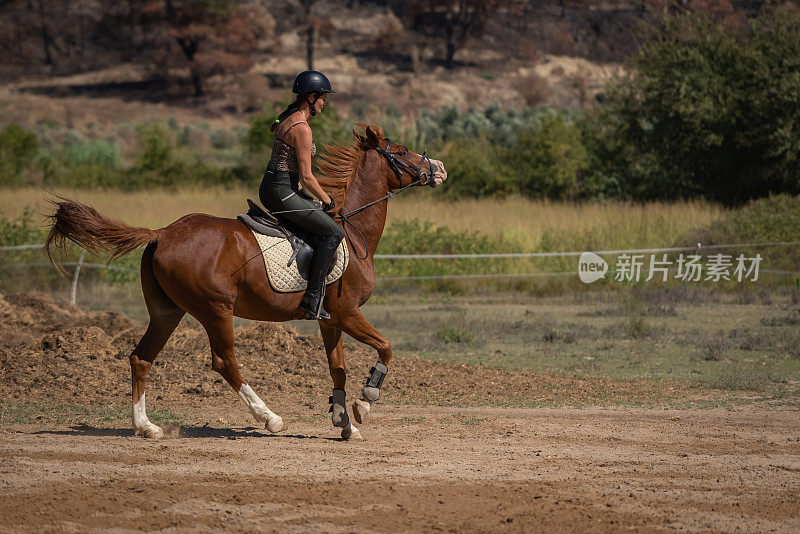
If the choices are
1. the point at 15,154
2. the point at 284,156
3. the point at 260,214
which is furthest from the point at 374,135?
the point at 15,154

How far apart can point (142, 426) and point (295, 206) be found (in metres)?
2.31

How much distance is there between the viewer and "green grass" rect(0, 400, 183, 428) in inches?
368

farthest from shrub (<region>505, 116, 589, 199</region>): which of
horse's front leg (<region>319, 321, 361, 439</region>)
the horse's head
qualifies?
horse's front leg (<region>319, 321, 361, 439</region>)

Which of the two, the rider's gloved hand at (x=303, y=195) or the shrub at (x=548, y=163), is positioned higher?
the rider's gloved hand at (x=303, y=195)

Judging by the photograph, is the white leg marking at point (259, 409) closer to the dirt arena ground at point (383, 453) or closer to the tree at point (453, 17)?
the dirt arena ground at point (383, 453)

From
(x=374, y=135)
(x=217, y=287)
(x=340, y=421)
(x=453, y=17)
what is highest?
(x=453, y=17)

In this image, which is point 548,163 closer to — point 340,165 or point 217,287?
point 340,165

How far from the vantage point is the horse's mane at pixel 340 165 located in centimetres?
891

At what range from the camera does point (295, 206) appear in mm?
8242

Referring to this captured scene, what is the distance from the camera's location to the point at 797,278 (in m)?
22.0

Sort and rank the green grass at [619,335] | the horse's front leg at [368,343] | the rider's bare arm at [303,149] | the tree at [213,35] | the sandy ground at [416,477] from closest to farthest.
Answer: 1. the sandy ground at [416,477]
2. the rider's bare arm at [303,149]
3. the horse's front leg at [368,343]
4. the green grass at [619,335]
5. the tree at [213,35]

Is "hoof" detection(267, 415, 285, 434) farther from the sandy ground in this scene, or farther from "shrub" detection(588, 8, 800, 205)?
"shrub" detection(588, 8, 800, 205)

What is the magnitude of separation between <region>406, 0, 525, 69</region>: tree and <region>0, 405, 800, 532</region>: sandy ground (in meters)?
62.2

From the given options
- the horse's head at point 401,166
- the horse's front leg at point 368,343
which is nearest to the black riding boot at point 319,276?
the horse's front leg at point 368,343
